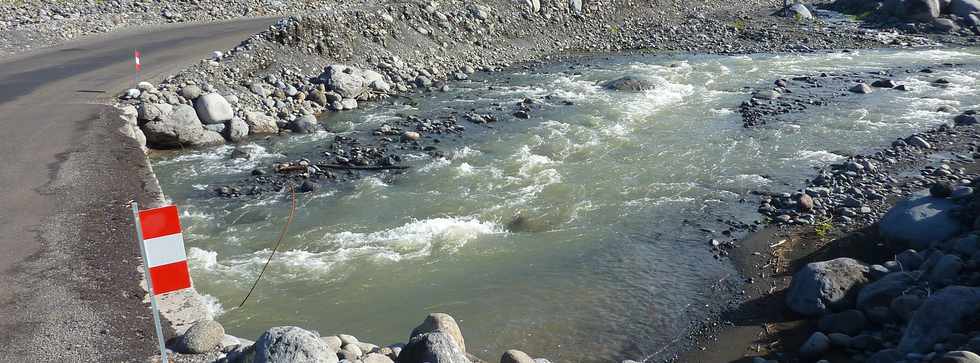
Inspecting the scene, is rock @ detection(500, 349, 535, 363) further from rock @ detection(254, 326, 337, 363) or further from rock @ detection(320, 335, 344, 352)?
rock @ detection(254, 326, 337, 363)

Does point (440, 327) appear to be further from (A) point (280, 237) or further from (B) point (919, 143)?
(B) point (919, 143)

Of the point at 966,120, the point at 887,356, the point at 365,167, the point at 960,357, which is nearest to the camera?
the point at 960,357

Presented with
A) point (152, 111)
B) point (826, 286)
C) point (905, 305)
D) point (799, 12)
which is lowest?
point (799, 12)

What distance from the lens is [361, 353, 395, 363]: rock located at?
6766 millimetres

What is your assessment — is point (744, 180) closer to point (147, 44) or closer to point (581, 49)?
point (581, 49)

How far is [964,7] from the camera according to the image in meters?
32.3

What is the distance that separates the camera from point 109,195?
37.9 ft

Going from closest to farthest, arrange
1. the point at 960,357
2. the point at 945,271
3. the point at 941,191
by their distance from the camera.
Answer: the point at 960,357
the point at 945,271
the point at 941,191

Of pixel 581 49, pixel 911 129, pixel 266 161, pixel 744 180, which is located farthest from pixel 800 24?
pixel 266 161

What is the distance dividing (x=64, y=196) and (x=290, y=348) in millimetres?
7169

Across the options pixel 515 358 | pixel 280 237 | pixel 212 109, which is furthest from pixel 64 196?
pixel 515 358

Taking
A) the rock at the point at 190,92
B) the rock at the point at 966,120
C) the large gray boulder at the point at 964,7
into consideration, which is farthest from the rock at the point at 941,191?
the large gray boulder at the point at 964,7

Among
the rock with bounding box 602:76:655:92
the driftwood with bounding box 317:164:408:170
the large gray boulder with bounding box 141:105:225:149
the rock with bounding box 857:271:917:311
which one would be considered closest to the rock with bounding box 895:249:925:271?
the rock with bounding box 857:271:917:311

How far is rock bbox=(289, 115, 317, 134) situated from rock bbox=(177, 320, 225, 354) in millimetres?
11120
